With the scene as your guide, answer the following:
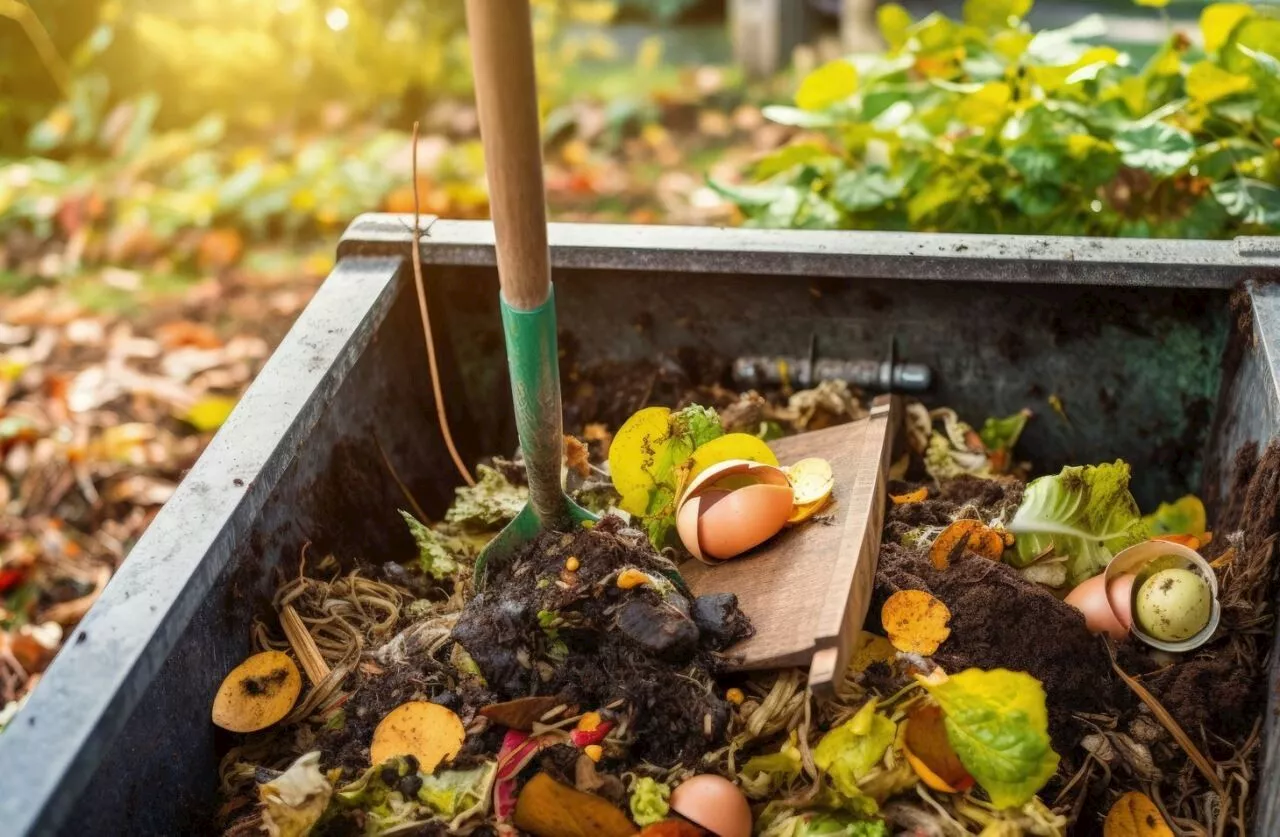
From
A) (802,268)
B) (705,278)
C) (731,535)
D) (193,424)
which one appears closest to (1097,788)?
(731,535)

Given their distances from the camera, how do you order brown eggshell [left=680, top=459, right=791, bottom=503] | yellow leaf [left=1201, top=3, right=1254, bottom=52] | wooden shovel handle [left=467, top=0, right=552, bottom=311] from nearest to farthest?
wooden shovel handle [left=467, top=0, right=552, bottom=311]
brown eggshell [left=680, top=459, right=791, bottom=503]
yellow leaf [left=1201, top=3, right=1254, bottom=52]

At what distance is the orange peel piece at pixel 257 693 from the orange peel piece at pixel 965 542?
3.54ft

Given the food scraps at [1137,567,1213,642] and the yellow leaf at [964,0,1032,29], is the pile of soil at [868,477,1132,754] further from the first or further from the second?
the yellow leaf at [964,0,1032,29]

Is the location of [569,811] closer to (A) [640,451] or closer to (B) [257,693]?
(B) [257,693]

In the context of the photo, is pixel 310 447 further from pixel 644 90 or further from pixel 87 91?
pixel 87 91

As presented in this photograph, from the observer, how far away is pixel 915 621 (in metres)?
1.78

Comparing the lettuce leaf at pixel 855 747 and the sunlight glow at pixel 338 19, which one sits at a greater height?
the sunlight glow at pixel 338 19

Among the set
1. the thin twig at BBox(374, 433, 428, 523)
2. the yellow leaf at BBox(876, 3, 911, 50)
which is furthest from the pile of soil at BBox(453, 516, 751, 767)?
the yellow leaf at BBox(876, 3, 911, 50)

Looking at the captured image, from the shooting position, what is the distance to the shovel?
1412mm

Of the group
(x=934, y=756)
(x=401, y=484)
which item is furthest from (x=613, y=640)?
(x=401, y=484)

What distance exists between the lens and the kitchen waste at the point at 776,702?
1.59 metres

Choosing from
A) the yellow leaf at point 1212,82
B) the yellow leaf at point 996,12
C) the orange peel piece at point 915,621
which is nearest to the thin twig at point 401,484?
the orange peel piece at point 915,621

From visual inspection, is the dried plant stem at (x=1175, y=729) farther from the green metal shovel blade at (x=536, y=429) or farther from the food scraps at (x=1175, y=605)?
the green metal shovel blade at (x=536, y=429)

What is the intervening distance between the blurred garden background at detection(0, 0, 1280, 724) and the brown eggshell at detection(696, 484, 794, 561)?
44.1 inches
